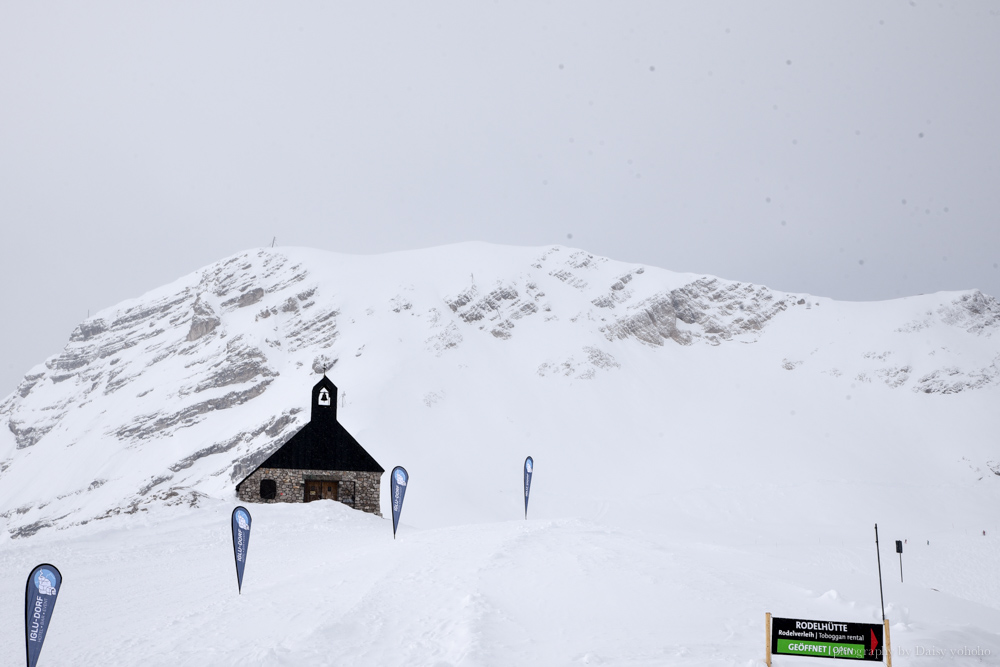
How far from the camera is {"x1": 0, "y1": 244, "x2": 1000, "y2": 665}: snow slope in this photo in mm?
11203

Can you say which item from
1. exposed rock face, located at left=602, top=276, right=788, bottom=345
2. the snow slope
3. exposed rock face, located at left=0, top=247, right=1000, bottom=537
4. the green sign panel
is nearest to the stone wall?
the snow slope

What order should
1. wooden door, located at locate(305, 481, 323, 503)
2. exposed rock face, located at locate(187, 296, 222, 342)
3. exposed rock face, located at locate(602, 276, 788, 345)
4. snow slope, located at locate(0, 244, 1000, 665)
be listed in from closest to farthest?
snow slope, located at locate(0, 244, 1000, 665)
wooden door, located at locate(305, 481, 323, 503)
exposed rock face, located at locate(602, 276, 788, 345)
exposed rock face, located at locate(187, 296, 222, 342)

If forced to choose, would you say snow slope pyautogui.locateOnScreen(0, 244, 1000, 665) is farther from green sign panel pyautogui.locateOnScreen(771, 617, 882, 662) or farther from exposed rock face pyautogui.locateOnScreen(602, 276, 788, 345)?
green sign panel pyautogui.locateOnScreen(771, 617, 882, 662)

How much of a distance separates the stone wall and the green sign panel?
23.5 metres

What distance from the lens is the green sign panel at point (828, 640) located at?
8.17 metres

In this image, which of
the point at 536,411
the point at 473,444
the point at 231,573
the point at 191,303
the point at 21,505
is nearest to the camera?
the point at 231,573

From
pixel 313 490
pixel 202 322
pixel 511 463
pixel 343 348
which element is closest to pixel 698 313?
pixel 511 463

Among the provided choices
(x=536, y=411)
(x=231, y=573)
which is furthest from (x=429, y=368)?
(x=231, y=573)

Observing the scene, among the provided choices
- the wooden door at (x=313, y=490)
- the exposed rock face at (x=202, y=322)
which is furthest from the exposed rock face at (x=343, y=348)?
the wooden door at (x=313, y=490)

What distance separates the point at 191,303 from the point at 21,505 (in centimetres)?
5812

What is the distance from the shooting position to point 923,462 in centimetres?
7862

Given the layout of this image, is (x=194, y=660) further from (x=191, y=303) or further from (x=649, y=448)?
(x=191, y=303)

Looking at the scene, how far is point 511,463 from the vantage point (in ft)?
238

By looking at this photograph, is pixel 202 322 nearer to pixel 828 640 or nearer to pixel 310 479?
pixel 310 479
